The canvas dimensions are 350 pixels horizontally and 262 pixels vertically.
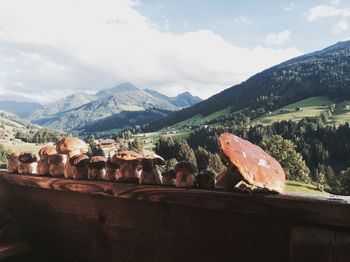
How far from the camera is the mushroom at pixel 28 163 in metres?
3.23

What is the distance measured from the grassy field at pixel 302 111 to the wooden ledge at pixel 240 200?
132 m

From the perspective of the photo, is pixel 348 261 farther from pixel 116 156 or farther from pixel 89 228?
pixel 89 228

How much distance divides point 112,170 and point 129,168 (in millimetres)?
140

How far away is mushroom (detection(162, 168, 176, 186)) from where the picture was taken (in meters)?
2.30

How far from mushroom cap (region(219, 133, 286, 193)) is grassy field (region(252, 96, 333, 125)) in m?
132

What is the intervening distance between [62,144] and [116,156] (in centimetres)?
75

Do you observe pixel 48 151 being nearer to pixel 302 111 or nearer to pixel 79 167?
pixel 79 167

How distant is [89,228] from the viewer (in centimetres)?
277

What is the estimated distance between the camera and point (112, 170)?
8.38 ft

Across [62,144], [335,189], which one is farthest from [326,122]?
[62,144]

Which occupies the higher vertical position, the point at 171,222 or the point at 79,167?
the point at 79,167

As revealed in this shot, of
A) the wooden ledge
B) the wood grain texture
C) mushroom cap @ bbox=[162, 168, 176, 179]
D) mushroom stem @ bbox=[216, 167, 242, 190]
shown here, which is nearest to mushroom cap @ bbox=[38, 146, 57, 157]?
the wooden ledge

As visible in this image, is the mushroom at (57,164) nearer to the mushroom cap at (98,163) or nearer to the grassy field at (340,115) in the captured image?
the mushroom cap at (98,163)

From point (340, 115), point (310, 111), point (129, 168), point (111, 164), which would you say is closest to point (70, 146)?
point (111, 164)
